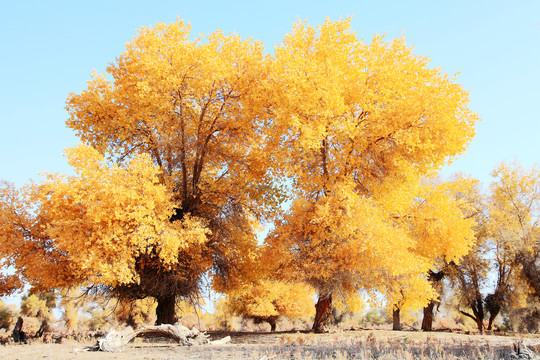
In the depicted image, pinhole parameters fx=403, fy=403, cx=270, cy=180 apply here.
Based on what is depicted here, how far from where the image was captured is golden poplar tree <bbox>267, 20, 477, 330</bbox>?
14727 millimetres

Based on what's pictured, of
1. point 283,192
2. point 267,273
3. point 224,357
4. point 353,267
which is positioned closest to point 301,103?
point 283,192

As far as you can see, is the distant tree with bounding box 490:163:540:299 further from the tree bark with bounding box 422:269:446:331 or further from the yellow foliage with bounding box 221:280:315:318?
the yellow foliage with bounding box 221:280:315:318

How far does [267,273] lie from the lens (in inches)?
714

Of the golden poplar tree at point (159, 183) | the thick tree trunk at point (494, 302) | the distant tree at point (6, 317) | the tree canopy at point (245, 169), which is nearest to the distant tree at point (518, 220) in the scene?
Answer: the thick tree trunk at point (494, 302)

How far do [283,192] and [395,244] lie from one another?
553 centimetres

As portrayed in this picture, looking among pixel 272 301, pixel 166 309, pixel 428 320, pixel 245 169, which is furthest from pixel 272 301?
pixel 245 169

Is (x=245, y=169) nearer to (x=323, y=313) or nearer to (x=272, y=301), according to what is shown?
(x=323, y=313)

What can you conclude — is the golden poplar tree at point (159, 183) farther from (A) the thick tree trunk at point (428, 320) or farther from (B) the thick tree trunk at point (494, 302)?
(B) the thick tree trunk at point (494, 302)

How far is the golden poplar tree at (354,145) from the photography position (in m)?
14.7

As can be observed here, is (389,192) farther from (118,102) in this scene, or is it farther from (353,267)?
(118,102)

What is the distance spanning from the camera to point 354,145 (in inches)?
652

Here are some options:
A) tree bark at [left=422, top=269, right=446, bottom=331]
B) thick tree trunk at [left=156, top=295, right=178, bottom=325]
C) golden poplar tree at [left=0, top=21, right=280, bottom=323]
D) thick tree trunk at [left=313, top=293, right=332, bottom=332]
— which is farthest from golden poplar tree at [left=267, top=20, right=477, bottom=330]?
tree bark at [left=422, top=269, right=446, bottom=331]

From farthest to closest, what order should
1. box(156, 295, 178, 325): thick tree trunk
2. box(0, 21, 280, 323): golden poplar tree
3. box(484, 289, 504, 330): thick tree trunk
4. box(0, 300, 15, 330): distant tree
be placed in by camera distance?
box(0, 300, 15, 330): distant tree < box(484, 289, 504, 330): thick tree trunk < box(156, 295, 178, 325): thick tree trunk < box(0, 21, 280, 323): golden poplar tree

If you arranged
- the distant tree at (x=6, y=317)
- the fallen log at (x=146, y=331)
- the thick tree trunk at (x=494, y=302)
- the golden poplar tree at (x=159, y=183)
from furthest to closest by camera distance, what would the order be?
the distant tree at (x=6, y=317) < the thick tree trunk at (x=494, y=302) < the golden poplar tree at (x=159, y=183) < the fallen log at (x=146, y=331)
